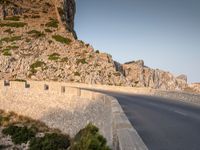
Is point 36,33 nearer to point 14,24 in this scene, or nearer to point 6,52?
point 14,24

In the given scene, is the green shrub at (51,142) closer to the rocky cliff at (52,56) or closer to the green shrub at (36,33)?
the rocky cliff at (52,56)

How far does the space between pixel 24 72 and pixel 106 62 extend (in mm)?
15021

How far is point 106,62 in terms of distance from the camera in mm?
60250

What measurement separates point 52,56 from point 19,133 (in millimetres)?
30878

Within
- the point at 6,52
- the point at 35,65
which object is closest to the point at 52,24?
the point at 6,52

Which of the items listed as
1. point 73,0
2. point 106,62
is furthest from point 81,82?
point 73,0

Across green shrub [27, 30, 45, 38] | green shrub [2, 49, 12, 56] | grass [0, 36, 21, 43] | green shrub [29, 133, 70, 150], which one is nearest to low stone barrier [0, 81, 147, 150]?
green shrub [29, 133, 70, 150]

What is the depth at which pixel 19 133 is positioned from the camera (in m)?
33.6

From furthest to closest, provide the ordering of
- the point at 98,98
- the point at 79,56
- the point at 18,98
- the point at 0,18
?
the point at 0,18
the point at 79,56
the point at 18,98
the point at 98,98

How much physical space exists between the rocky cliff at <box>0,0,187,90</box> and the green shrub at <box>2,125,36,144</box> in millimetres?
22318

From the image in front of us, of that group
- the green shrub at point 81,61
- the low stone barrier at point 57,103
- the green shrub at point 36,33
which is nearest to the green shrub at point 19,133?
the low stone barrier at point 57,103

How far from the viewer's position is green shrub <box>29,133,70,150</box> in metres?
28.0

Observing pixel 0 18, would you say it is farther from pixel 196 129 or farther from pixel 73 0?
pixel 196 129

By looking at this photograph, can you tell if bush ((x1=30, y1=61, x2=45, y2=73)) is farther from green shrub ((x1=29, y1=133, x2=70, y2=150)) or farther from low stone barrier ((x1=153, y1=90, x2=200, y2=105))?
green shrub ((x1=29, y1=133, x2=70, y2=150))
